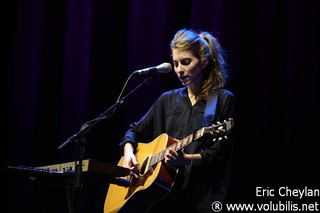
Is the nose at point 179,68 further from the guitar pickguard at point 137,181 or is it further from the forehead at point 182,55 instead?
the guitar pickguard at point 137,181

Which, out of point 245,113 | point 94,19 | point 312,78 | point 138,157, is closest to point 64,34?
point 94,19

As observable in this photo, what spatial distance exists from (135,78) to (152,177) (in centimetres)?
133

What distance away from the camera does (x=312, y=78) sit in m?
3.14

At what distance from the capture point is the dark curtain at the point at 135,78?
3.17m

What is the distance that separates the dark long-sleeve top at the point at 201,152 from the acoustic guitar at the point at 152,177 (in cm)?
7

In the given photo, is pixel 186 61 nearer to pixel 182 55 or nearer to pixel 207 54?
pixel 182 55

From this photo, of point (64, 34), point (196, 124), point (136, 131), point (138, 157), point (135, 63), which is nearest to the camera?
point (196, 124)

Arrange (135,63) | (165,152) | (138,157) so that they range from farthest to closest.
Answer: (135,63)
(138,157)
(165,152)

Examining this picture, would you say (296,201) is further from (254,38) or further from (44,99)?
(44,99)

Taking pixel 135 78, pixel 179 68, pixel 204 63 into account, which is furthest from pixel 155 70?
pixel 135 78

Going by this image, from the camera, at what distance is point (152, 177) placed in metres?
2.71

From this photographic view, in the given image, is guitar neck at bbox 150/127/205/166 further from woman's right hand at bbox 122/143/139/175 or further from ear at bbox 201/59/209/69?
ear at bbox 201/59/209/69

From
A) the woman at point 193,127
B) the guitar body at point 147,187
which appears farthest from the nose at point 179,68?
the guitar body at point 147,187

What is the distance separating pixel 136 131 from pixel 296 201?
1257mm
